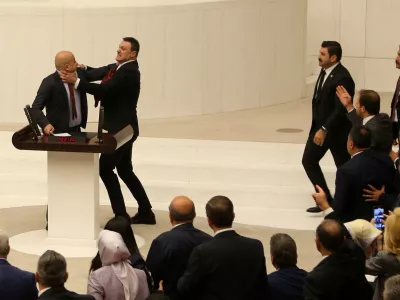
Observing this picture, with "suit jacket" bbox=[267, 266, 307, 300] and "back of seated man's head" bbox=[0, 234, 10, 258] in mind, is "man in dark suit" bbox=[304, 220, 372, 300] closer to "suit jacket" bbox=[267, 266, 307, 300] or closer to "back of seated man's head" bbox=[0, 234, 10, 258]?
"suit jacket" bbox=[267, 266, 307, 300]

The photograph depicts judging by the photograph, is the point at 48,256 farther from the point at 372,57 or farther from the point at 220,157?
the point at 372,57

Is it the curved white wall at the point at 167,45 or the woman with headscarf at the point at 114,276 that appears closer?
the woman with headscarf at the point at 114,276

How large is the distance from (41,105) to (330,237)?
13.5ft

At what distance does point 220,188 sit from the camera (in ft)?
39.7

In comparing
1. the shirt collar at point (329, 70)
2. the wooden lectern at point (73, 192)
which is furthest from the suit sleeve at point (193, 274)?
the shirt collar at point (329, 70)

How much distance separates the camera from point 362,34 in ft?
57.5

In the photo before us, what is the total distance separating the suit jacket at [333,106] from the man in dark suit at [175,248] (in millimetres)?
3515

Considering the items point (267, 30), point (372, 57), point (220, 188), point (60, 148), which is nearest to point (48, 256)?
point (60, 148)

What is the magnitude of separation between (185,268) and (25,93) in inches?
299

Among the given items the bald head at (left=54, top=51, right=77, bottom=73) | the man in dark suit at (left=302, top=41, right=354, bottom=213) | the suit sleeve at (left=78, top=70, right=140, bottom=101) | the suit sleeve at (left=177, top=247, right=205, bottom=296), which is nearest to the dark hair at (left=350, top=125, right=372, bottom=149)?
the suit sleeve at (left=177, top=247, right=205, bottom=296)

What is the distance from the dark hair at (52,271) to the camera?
6598 millimetres

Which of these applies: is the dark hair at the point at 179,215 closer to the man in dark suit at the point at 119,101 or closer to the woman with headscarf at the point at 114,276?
the woman with headscarf at the point at 114,276

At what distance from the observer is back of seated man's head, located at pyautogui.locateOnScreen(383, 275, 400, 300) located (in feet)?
19.7

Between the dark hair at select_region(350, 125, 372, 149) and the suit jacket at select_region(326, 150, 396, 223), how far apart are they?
60 mm
